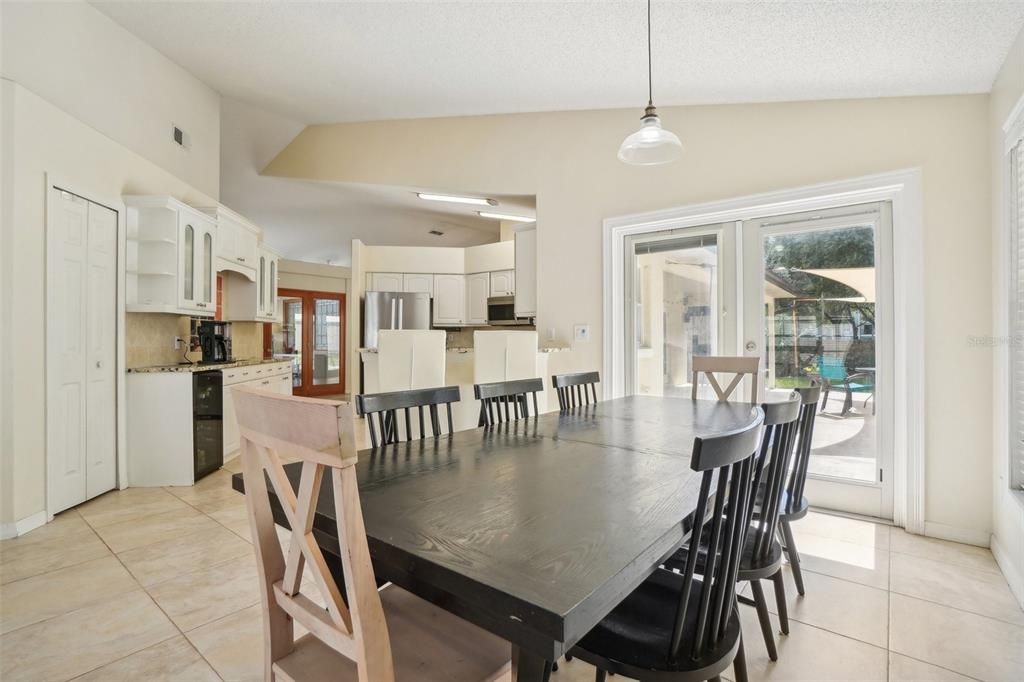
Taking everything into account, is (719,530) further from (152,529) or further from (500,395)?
(152,529)

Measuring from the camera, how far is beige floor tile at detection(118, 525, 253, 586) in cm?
226

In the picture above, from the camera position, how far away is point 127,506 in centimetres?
312

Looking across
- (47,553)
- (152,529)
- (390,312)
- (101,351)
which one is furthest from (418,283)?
(47,553)

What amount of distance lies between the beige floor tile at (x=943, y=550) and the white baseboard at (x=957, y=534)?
32 millimetres

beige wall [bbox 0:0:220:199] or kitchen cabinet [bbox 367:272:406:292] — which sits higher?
beige wall [bbox 0:0:220:199]

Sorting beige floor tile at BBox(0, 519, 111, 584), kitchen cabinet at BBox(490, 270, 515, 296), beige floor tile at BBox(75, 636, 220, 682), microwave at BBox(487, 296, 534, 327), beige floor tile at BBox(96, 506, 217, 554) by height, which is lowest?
beige floor tile at BBox(75, 636, 220, 682)

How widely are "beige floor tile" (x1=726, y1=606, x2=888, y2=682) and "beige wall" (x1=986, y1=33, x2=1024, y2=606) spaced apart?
38.9 inches

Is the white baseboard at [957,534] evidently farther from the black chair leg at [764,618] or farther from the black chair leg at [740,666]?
the black chair leg at [740,666]

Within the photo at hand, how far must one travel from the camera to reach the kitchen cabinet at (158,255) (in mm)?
3529

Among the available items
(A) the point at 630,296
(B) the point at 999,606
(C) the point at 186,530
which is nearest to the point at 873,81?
(A) the point at 630,296

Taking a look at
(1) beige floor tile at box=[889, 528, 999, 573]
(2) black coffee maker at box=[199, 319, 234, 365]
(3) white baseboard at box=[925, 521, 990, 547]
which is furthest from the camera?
(2) black coffee maker at box=[199, 319, 234, 365]

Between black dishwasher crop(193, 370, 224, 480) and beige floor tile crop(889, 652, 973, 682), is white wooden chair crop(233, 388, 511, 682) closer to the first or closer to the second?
beige floor tile crop(889, 652, 973, 682)

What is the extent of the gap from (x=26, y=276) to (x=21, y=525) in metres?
1.38

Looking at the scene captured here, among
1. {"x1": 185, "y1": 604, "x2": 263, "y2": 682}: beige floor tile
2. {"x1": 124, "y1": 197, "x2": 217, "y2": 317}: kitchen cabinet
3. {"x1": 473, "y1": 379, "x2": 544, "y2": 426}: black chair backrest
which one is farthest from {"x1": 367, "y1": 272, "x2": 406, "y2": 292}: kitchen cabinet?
{"x1": 185, "y1": 604, "x2": 263, "y2": 682}: beige floor tile
